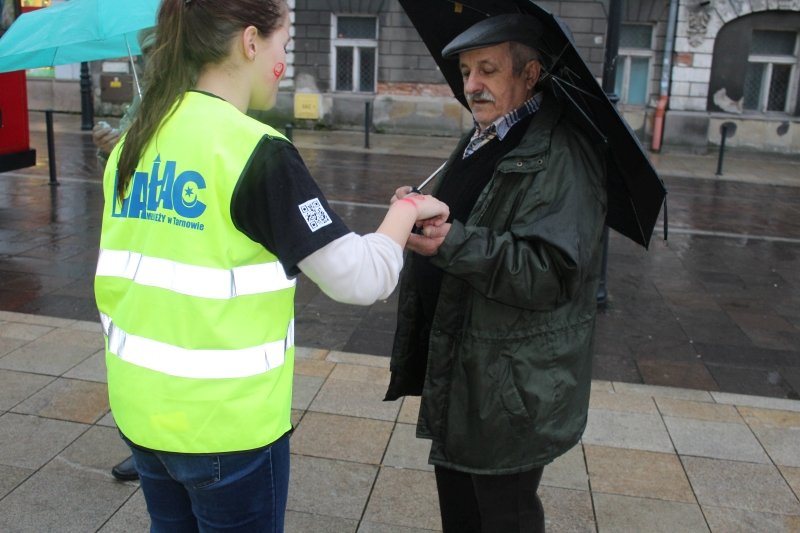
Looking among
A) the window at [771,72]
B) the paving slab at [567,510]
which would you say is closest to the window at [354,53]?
the window at [771,72]

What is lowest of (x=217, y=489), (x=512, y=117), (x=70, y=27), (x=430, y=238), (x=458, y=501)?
(x=458, y=501)

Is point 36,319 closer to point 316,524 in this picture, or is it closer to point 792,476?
point 316,524

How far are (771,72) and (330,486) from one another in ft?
58.0

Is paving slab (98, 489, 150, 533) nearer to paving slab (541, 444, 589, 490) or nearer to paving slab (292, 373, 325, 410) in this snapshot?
paving slab (292, 373, 325, 410)

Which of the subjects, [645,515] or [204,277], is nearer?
[204,277]

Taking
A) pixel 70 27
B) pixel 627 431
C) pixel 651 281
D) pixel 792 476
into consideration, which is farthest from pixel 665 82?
pixel 70 27

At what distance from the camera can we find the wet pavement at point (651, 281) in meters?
5.25

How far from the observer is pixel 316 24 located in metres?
19.0

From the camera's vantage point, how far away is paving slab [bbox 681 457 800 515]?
3.29 metres

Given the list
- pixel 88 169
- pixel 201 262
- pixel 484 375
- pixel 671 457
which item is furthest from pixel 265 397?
pixel 88 169

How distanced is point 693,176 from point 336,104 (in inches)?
345

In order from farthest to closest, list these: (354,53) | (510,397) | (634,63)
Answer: (354,53), (634,63), (510,397)

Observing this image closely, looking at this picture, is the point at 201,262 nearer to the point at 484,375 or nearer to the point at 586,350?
the point at 484,375

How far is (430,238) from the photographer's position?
2.01 meters
